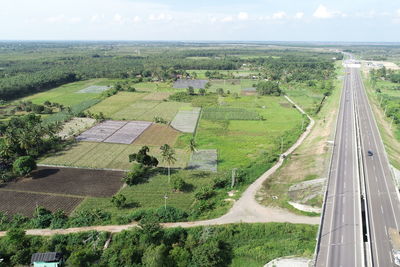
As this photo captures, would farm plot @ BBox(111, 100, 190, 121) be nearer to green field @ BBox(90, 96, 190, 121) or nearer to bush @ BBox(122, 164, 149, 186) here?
green field @ BBox(90, 96, 190, 121)

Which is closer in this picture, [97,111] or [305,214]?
[305,214]

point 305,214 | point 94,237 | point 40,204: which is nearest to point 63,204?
point 40,204

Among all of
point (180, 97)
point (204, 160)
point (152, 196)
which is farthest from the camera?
point (180, 97)

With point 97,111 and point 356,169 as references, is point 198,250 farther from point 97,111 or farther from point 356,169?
point 97,111

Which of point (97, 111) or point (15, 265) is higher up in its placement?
point (97, 111)

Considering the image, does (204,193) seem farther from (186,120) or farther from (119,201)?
(186,120)

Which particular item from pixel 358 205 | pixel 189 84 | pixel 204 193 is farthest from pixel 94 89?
pixel 358 205
